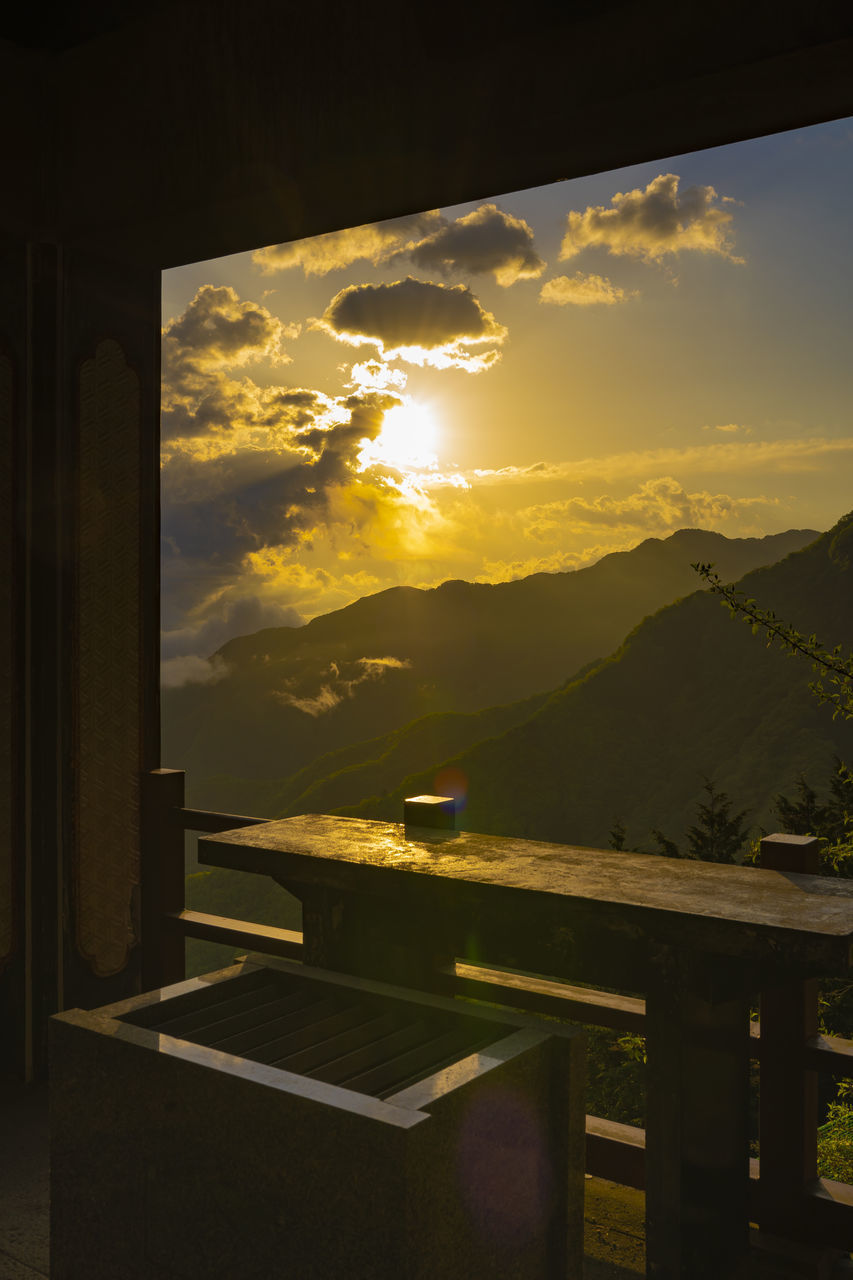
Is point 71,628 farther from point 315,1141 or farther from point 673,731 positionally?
point 673,731

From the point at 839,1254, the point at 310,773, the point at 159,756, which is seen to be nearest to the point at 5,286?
the point at 159,756

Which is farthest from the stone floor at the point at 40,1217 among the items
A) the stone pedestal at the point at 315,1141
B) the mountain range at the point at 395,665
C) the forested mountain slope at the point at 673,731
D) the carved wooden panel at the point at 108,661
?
the mountain range at the point at 395,665

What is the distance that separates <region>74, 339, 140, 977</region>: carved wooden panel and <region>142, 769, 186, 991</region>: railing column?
175mm

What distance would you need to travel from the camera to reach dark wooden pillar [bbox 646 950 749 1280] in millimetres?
2256

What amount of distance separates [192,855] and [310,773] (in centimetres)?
1259

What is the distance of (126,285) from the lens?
4445 mm

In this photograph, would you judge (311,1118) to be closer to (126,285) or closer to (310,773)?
(126,285)

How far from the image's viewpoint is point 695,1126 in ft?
7.52

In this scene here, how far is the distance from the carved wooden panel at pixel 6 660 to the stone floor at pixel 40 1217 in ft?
2.47

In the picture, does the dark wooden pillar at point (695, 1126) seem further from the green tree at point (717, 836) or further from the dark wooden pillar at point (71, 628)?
the green tree at point (717, 836)

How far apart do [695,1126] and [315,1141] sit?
89cm

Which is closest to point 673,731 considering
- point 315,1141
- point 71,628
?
point 71,628

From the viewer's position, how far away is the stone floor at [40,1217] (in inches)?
111

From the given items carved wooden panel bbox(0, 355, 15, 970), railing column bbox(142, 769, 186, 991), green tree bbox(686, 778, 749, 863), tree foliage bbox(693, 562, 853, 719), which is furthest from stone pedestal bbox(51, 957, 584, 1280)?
green tree bbox(686, 778, 749, 863)
